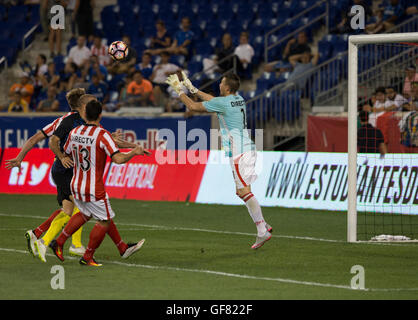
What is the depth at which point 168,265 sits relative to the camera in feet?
34.7

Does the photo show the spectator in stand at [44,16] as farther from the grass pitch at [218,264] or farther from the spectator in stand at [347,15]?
the grass pitch at [218,264]

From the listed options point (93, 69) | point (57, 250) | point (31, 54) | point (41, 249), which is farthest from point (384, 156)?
point (31, 54)

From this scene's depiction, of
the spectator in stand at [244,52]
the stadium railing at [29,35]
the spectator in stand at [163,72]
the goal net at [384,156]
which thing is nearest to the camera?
the goal net at [384,156]

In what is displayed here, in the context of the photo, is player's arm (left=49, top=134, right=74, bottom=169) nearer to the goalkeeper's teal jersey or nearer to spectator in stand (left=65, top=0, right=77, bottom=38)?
the goalkeeper's teal jersey

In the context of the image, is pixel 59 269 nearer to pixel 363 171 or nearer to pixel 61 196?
pixel 61 196

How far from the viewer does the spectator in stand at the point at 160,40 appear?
2617cm

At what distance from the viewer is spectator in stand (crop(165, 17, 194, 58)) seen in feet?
84.2

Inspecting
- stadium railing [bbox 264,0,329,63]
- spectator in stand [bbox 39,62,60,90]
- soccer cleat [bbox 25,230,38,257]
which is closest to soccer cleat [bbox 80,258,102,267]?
soccer cleat [bbox 25,230,38,257]

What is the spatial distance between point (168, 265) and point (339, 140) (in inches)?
390

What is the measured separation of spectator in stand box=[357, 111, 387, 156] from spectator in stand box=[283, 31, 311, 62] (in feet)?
18.0

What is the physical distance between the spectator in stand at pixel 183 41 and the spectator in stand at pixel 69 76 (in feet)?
8.15

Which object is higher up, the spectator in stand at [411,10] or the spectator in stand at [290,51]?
the spectator in stand at [411,10]

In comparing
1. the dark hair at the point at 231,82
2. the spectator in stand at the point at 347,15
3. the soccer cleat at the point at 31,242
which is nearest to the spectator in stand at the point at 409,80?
the spectator in stand at the point at 347,15
